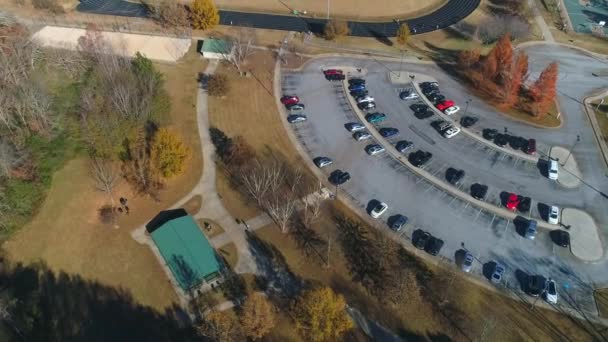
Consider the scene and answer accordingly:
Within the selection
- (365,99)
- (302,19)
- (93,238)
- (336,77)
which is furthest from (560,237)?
(302,19)

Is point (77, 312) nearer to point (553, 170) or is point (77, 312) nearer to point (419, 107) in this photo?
point (419, 107)

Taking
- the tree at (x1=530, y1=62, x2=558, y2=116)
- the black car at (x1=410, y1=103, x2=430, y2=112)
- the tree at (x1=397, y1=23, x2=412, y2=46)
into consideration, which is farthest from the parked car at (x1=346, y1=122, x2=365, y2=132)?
the tree at (x1=530, y1=62, x2=558, y2=116)

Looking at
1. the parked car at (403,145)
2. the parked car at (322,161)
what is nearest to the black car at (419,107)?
the parked car at (403,145)

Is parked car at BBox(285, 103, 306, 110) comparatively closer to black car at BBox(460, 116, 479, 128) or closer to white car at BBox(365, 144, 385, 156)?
white car at BBox(365, 144, 385, 156)

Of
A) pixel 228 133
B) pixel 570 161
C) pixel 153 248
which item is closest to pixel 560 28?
pixel 570 161

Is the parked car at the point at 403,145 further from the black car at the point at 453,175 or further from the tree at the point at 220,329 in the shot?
the tree at the point at 220,329
